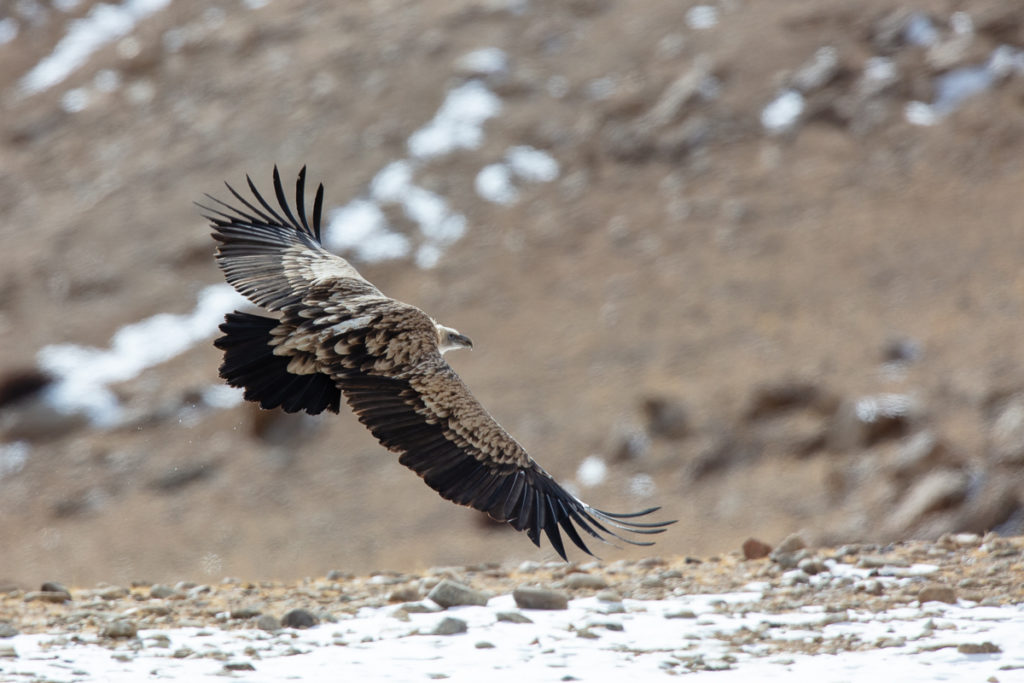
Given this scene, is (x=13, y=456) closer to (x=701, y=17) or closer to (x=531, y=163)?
(x=531, y=163)

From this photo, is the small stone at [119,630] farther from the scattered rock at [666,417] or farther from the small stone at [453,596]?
the scattered rock at [666,417]

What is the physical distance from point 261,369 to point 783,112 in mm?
25417

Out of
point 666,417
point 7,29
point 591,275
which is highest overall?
point 7,29

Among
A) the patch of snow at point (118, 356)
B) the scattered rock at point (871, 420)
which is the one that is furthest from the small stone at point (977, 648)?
the patch of snow at point (118, 356)

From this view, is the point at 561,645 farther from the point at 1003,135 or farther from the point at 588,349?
the point at 1003,135

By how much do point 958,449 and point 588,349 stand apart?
331 inches

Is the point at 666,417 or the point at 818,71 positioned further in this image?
the point at 818,71

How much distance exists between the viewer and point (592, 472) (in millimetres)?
24484

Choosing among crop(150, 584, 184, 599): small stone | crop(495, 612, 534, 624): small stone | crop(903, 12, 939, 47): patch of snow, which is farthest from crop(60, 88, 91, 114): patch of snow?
crop(495, 612, 534, 624): small stone

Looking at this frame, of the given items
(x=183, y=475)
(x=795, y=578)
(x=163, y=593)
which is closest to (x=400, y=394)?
(x=163, y=593)

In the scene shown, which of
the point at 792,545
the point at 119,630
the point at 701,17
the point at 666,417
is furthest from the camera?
the point at 701,17

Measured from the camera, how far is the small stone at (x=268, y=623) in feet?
29.6

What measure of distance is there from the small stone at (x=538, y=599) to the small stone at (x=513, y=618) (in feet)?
1.61

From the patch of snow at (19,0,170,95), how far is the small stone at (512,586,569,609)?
118ft
